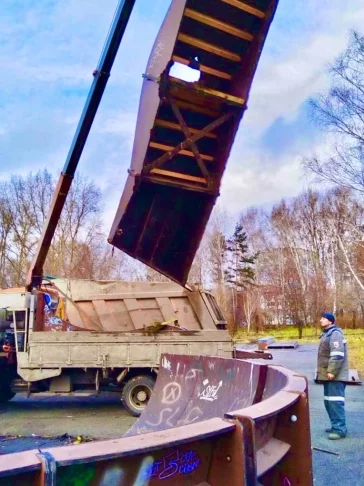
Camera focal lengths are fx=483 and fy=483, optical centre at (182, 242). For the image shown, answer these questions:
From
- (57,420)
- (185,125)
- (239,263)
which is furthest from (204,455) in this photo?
(239,263)

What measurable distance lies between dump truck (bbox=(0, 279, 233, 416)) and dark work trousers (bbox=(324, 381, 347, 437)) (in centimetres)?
198

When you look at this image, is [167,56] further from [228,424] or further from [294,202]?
[294,202]

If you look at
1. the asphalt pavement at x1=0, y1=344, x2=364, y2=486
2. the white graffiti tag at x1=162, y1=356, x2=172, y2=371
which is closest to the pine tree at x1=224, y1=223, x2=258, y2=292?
the asphalt pavement at x1=0, y1=344, x2=364, y2=486

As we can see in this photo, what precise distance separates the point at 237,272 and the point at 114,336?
3828 centimetres

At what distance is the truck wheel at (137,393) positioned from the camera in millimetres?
7820

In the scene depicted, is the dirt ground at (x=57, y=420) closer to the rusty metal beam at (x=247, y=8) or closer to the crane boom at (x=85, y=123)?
the crane boom at (x=85, y=123)

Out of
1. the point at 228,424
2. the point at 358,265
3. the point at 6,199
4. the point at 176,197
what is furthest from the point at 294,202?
the point at 228,424

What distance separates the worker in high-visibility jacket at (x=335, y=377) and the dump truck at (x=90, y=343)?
6.06 ft

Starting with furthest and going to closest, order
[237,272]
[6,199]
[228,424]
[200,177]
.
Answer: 1. [237,272]
2. [6,199]
3. [200,177]
4. [228,424]

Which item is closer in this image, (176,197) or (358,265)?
(176,197)

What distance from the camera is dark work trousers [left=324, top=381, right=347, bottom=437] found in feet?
19.8


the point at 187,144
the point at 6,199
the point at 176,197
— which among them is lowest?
the point at 176,197

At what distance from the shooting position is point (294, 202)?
46875 mm

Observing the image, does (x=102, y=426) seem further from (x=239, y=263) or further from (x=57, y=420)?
(x=239, y=263)
